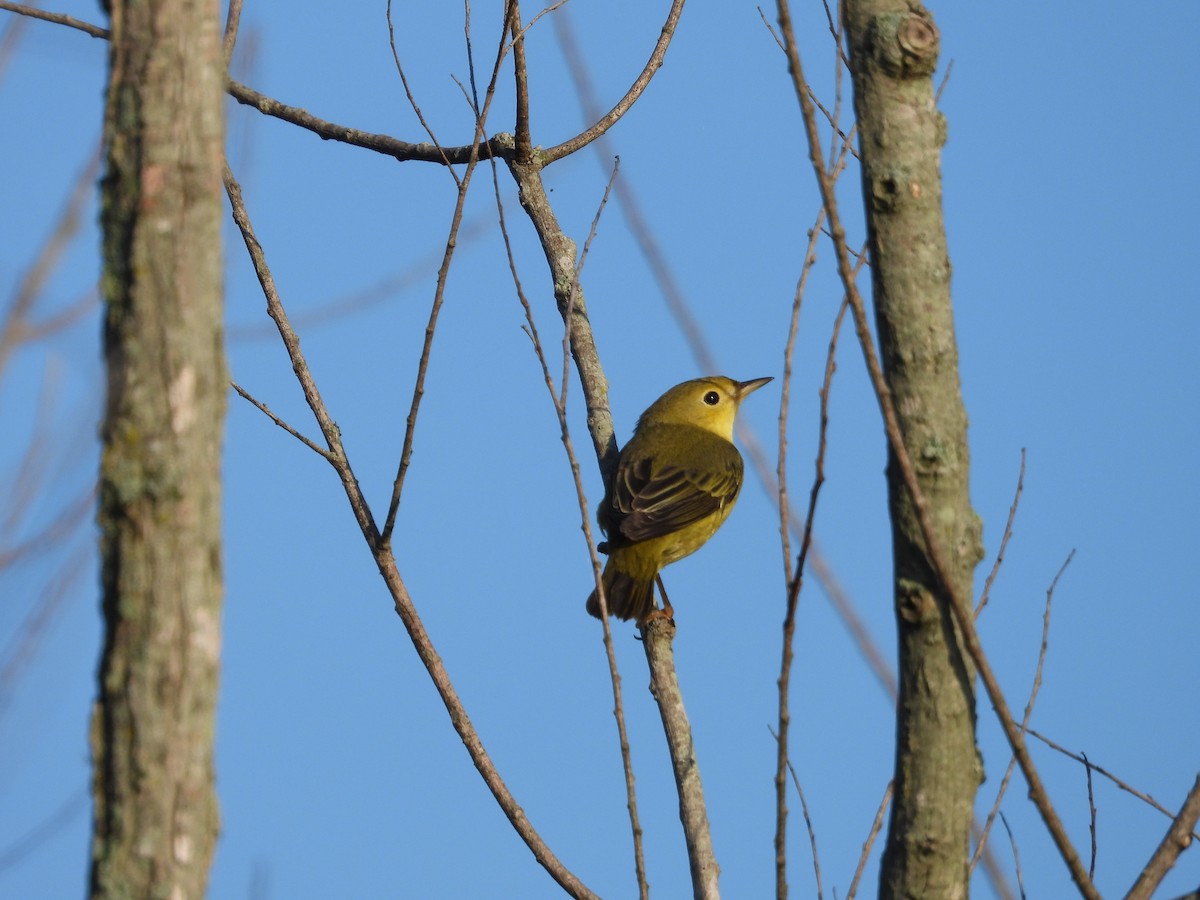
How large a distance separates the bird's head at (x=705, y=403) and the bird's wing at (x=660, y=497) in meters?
0.76

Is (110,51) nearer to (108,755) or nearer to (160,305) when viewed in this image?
(160,305)

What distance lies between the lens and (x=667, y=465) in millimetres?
6828

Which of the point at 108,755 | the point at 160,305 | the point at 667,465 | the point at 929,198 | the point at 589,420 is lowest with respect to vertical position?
the point at 108,755

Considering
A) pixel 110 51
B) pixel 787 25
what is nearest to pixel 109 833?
pixel 110 51

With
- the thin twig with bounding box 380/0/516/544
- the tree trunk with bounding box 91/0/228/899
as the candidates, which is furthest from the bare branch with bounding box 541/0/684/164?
the tree trunk with bounding box 91/0/228/899

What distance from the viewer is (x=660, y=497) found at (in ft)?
21.2

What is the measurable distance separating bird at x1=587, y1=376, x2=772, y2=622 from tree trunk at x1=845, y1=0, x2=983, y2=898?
3001mm

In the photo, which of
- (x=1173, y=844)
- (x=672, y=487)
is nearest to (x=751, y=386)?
(x=672, y=487)

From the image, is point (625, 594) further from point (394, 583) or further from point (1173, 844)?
point (1173, 844)

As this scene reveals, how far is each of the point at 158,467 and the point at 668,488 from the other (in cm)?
499

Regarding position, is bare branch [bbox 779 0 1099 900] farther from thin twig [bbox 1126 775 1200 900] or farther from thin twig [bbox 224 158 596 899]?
thin twig [bbox 224 158 596 899]

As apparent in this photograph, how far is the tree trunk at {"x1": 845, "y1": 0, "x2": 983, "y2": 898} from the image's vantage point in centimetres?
234

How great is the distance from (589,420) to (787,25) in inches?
133

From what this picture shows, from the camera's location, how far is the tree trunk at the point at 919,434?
2.34 m
